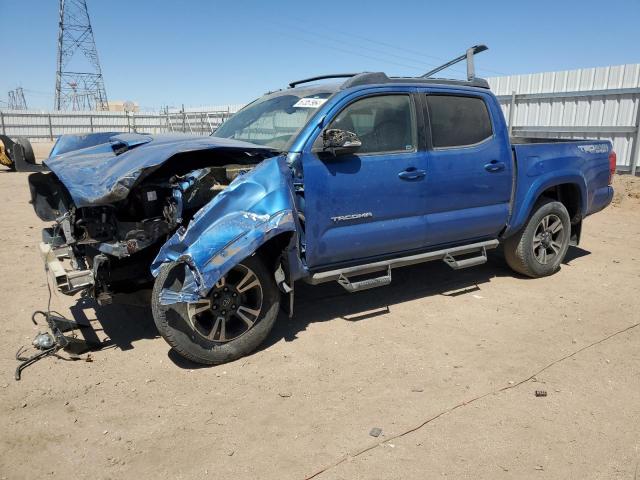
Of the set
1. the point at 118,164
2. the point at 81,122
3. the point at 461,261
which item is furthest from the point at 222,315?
the point at 81,122

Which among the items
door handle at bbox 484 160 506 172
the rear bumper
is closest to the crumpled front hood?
the rear bumper

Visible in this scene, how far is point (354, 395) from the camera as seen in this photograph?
339cm

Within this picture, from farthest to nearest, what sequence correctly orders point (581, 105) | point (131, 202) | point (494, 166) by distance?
point (581, 105) < point (494, 166) < point (131, 202)

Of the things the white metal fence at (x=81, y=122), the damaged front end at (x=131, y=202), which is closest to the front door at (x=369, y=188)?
the damaged front end at (x=131, y=202)

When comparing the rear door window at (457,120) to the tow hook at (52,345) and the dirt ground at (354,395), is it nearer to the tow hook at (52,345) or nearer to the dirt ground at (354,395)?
the dirt ground at (354,395)

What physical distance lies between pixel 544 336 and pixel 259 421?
103 inches

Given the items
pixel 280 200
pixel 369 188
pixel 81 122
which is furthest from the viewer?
pixel 81 122

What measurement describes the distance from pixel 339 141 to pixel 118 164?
65.4 inches

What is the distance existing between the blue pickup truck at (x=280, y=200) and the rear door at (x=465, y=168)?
0.05ft

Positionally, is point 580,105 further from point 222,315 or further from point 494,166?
point 222,315

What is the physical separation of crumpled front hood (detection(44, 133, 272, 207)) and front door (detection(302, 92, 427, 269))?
1.85 ft

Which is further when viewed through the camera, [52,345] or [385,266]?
[385,266]

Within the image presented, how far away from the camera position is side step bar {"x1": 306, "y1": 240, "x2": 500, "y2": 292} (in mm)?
4162

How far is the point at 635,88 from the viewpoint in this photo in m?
11.0
